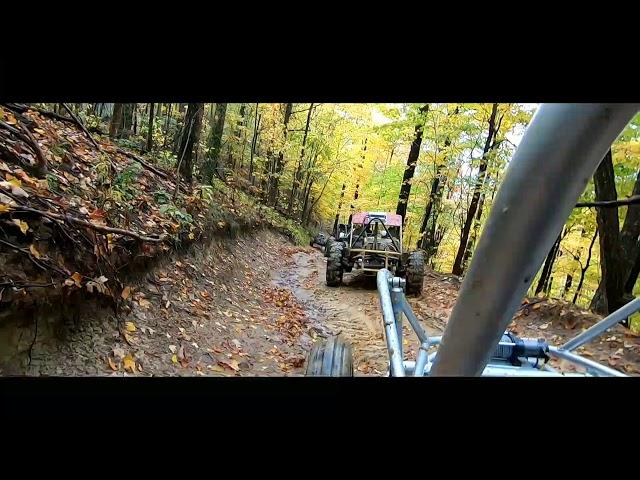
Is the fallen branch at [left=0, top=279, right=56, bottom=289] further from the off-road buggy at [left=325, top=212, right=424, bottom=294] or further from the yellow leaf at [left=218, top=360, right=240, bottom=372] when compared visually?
the off-road buggy at [left=325, top=212, right=424, bottom=294]

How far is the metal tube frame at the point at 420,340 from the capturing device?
1.28 m

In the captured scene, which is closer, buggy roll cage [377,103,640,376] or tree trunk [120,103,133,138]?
buggy roll cage [377,103,640,376]

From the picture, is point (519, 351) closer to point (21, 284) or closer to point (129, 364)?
point (129, 364)

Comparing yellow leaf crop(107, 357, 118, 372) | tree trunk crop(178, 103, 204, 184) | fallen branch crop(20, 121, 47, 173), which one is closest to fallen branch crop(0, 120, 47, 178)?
fallen branch crop(20, 121, 47, 173)

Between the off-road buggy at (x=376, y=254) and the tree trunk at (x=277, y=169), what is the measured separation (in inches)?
116

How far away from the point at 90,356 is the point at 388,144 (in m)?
7.01

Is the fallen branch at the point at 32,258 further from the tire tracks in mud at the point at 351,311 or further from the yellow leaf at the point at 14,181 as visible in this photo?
the tire tracks in mud at the point at 351,311

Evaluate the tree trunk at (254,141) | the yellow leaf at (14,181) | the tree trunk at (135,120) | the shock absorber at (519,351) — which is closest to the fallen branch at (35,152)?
the yellow leaf at (14,181)

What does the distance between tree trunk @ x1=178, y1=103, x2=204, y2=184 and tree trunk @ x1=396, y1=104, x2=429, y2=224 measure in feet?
13.5

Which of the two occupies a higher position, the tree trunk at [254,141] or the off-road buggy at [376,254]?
the tree trunk at [254,141]

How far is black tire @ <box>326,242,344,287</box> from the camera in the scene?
5.35 meters
